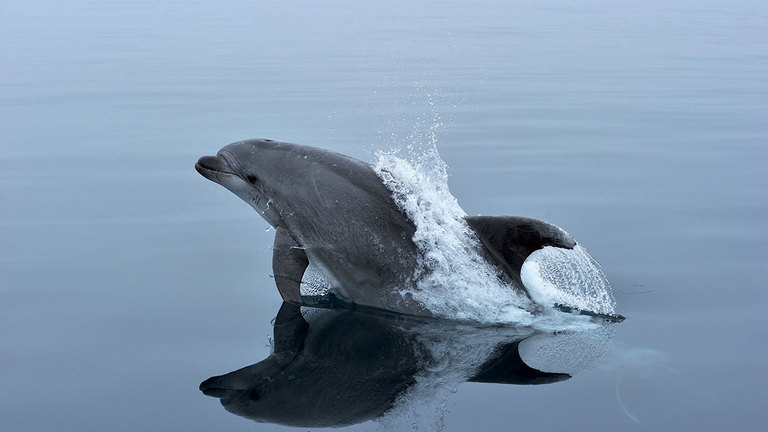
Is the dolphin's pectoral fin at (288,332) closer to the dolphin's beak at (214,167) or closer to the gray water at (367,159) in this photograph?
the gray water at (367,159)

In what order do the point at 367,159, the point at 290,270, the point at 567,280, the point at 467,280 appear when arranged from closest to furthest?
the point at 467,280, the point at 290,270, the point at 567,280, the point at 367,159

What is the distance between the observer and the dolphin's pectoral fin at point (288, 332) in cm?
916

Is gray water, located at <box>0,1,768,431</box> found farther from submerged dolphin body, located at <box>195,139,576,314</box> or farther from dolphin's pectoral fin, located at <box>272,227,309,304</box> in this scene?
submerged dolphin body, located at <box>195,139,576,314</box>

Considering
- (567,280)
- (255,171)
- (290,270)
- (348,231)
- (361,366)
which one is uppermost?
(255,171)

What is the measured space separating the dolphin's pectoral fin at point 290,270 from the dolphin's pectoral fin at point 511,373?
8.90 ft

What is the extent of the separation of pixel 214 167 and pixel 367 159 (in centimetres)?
471

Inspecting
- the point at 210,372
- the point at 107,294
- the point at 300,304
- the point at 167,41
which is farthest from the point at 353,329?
the point at 167,41

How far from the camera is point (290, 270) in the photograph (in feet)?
35.1

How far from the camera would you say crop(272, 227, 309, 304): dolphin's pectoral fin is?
10.6m

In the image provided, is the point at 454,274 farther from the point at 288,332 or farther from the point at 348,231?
the point at 288,332

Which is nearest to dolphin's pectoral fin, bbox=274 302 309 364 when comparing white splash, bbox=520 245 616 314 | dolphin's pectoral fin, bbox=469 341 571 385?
dolphin's pectoral fin, bbox=469 341 571 385

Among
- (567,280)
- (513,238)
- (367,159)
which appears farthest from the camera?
(367,159)

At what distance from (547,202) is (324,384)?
6.93 metres

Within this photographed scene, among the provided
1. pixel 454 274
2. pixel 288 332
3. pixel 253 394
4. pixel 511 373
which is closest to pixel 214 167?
pixel 288 332
